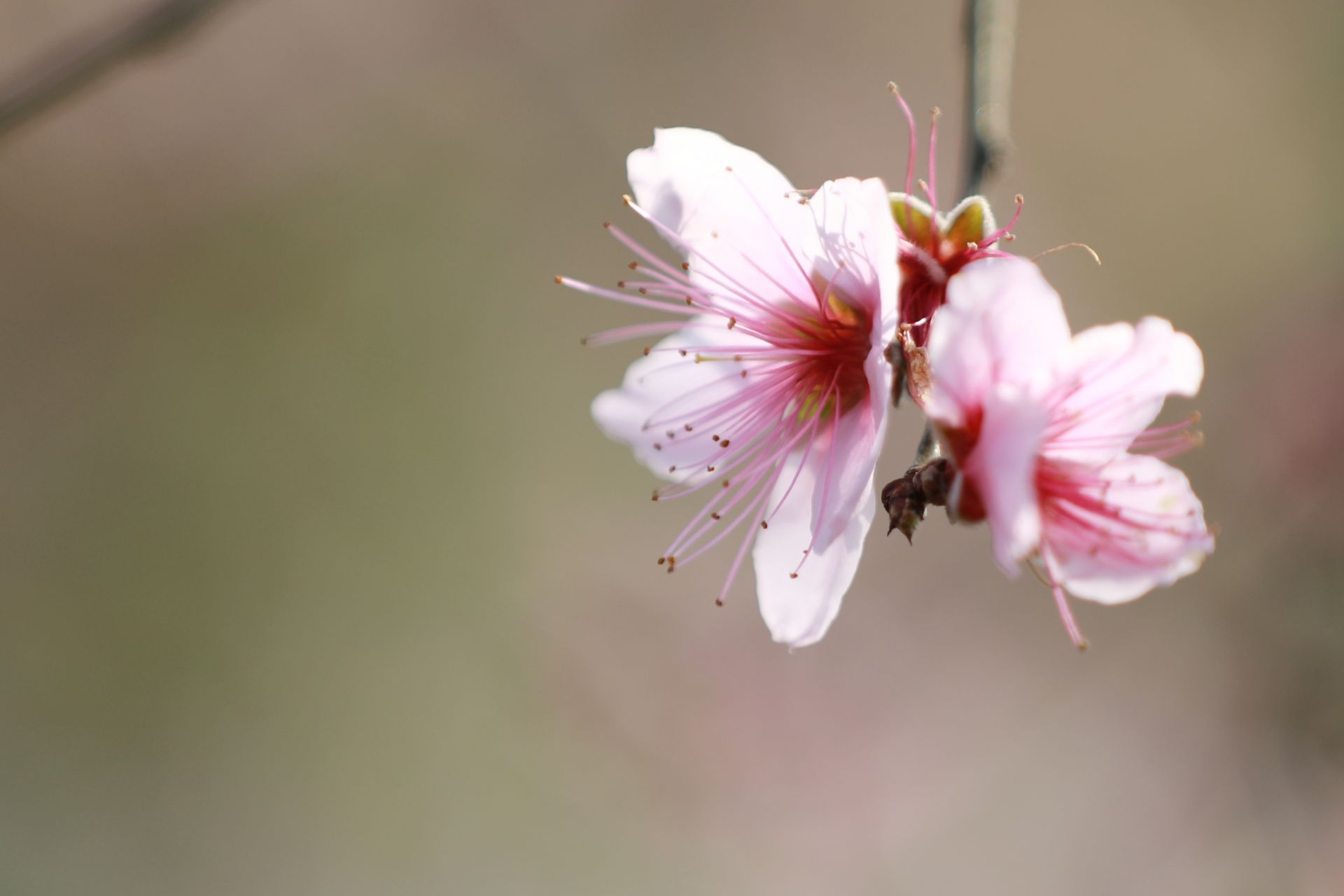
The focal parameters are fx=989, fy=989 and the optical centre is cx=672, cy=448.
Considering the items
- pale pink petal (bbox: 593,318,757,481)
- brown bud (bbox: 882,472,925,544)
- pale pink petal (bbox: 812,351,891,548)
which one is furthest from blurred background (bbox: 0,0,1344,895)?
brown bud (bbox: 882,472,925,544)

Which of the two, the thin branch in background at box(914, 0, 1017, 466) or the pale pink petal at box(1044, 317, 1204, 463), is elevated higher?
the thin branch in background at box(914, 0, 1017, 466)

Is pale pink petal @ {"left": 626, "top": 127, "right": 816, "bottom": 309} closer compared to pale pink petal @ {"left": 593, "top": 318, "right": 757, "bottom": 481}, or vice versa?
pale pink petal @ {"left": 626, "top": 127, "right": 816, "bottom": 309}

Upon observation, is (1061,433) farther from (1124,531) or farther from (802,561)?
(802,561)

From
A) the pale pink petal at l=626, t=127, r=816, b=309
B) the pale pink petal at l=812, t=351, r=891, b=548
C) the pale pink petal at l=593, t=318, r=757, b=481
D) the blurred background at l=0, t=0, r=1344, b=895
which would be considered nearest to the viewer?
the pale pink petal at l=812, t=351, r=891, b=548

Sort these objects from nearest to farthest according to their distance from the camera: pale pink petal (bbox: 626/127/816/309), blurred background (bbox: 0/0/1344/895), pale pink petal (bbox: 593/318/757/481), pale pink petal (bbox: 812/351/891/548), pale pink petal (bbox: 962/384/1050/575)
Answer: pale pink petal (bbox: 962/384/1050/575)
pale pink petal (bbox: 812/351/891/548)
pale pink petal (bbox: 626/127/816/309)
pale pink petal (bbox: 593/318/757/481)
blurred background (bbox: 0/0/1344/895)

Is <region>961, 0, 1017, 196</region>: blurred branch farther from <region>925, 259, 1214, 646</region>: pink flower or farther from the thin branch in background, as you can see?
<region>925, 259, 1214, 646</region>: pink flower

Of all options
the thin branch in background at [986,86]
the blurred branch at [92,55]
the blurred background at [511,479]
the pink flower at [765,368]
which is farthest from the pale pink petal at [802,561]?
the blurred background at [511,479]

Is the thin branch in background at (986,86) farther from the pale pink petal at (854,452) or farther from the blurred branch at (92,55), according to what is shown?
the blurred branch at (92,55)

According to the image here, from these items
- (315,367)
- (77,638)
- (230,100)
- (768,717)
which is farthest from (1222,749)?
(230,100)
